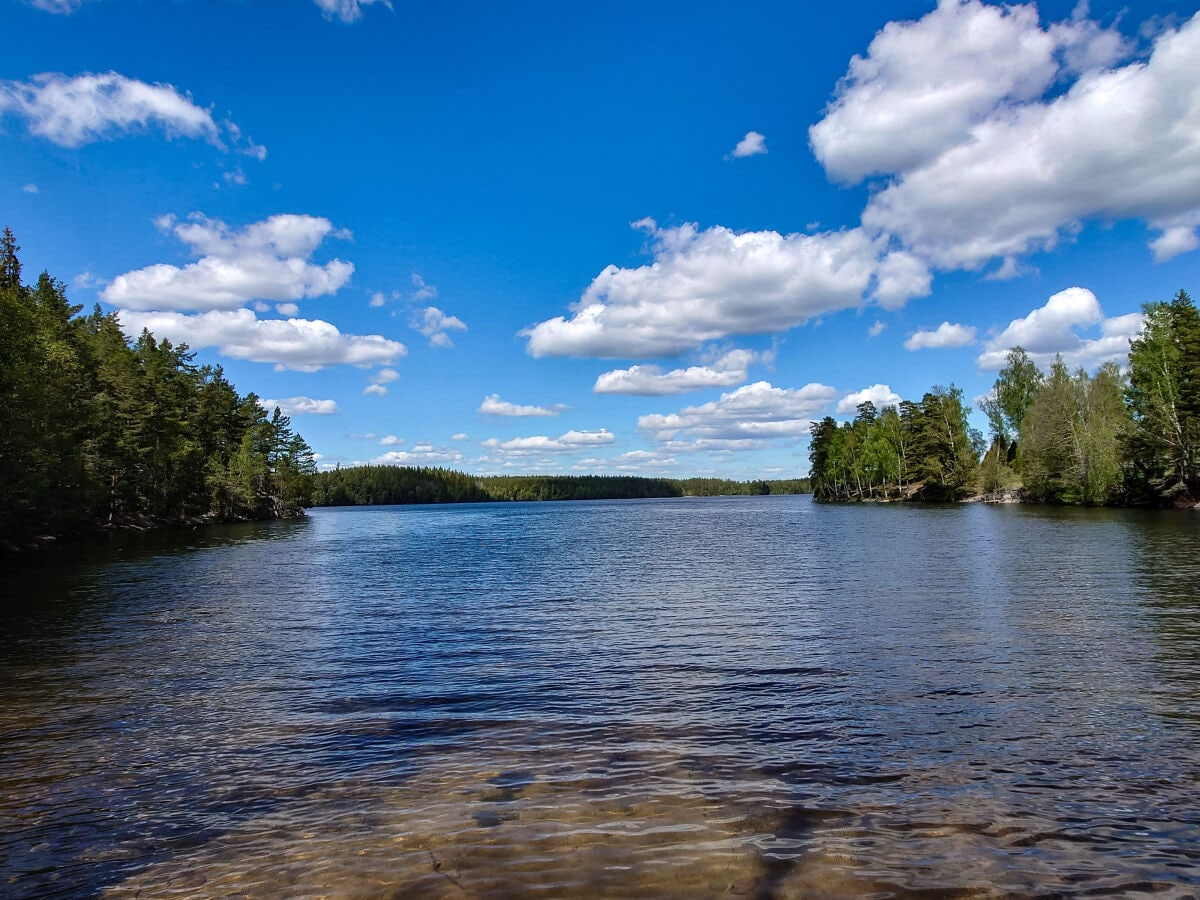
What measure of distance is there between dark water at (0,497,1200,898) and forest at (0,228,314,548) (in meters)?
31.2

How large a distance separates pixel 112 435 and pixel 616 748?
79.9m

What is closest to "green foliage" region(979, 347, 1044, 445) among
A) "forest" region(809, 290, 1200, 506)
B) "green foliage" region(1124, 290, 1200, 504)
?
"forest" region(809, 290, 1200, 506)

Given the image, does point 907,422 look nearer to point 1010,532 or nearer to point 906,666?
point 1010,532

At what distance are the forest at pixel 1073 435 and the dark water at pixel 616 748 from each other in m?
60.1

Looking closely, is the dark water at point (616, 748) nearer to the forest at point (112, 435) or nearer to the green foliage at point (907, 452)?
the forest at point (112, 435)

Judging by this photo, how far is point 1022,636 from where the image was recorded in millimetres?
17750

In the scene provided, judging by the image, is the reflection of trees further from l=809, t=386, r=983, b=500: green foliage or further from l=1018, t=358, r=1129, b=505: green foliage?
l=809, t=386, r=983, b=500: green foliage

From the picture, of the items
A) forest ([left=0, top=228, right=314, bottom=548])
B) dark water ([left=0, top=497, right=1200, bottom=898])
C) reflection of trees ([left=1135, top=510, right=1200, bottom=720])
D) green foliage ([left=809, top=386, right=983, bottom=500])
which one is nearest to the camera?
dark water ([left=0, top=497, right=1200, bottom=898])

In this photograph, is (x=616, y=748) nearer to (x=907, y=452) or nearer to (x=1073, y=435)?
(x=1073, y=435)

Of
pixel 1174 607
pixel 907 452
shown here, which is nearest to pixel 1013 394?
pixel 907 452

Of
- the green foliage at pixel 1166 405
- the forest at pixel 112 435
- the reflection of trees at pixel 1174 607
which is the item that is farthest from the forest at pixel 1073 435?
the forest at pixel 112 435

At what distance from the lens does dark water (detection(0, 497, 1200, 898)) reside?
6.89 metres

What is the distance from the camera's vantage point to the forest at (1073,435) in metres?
70.0

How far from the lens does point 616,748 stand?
10.3m
